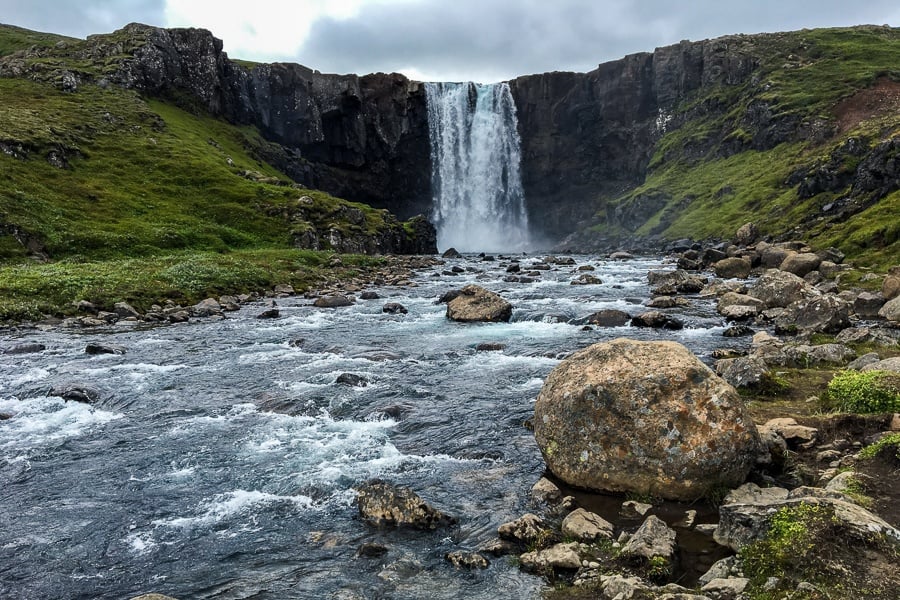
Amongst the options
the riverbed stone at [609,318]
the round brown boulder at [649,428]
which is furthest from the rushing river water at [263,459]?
the riverbed stone at [609,318]

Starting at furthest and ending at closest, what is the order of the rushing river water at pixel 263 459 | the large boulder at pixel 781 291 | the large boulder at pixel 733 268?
the large boulder at pixel 733 268, the large boulder at pixel 781 291, the rushing river water at pixel 263 459

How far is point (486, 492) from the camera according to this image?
11906 mm

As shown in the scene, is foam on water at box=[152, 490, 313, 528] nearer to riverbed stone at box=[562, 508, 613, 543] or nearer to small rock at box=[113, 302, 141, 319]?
riverbed stone at box=[562, 508, 613, 543]

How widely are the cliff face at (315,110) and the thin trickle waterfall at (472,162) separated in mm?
3735

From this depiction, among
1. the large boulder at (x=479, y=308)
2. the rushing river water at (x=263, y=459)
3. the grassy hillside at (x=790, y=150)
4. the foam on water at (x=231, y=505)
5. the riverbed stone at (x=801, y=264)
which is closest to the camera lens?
the rushing river water at (x=263, y=459)

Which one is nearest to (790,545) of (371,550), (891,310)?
(371,550)

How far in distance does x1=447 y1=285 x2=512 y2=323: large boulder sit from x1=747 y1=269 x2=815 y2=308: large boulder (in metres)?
13.7

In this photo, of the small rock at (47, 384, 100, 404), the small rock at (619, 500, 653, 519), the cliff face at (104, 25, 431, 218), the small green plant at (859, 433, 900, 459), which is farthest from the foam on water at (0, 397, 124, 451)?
the cliff face at (104, 25, 431, 218)

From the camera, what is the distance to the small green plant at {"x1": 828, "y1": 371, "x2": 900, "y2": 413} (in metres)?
12.7

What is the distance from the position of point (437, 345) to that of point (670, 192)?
102 m

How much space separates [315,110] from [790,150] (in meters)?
95.0

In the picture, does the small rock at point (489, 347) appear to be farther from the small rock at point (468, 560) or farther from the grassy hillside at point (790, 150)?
the grassy hillside at point (790, 150)

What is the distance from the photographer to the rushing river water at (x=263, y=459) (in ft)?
30.6

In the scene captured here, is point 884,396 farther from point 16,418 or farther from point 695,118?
point 695,118
